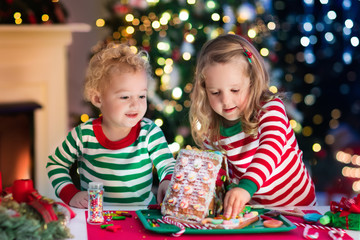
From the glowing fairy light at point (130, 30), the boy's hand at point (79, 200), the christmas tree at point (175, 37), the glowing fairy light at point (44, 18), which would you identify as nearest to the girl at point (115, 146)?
the boy's hand at point (79, 200)

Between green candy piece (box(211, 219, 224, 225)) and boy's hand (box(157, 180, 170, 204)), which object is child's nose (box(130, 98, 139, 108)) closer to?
boy's hand (box(157, 180, 170, 204))

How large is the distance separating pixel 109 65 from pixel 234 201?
2.06ft

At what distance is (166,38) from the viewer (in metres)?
2.83

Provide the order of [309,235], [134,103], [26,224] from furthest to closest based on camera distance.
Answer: [134,103], [309,235], [26,224]

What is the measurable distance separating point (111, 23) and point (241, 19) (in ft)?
2.60

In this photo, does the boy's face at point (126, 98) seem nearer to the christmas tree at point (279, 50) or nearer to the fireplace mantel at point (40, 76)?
the christmas tree at point (279, 50)

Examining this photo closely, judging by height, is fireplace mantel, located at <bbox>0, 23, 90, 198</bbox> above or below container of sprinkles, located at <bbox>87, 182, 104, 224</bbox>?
above

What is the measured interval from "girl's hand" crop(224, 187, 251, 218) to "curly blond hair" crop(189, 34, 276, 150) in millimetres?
307

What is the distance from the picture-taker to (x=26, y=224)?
91cm

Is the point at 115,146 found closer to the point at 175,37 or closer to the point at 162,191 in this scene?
the point at 162,191

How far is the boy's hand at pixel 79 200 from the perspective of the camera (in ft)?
4.33

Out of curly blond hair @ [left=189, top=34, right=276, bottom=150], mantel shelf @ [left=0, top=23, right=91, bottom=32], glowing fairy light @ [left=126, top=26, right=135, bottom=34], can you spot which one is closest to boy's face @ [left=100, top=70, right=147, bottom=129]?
curly blond hair @ [left=189, top=34, right=276, bottom=150]

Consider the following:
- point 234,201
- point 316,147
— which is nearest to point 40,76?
point 316,147

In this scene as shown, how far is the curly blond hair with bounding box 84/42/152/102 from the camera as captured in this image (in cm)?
151
